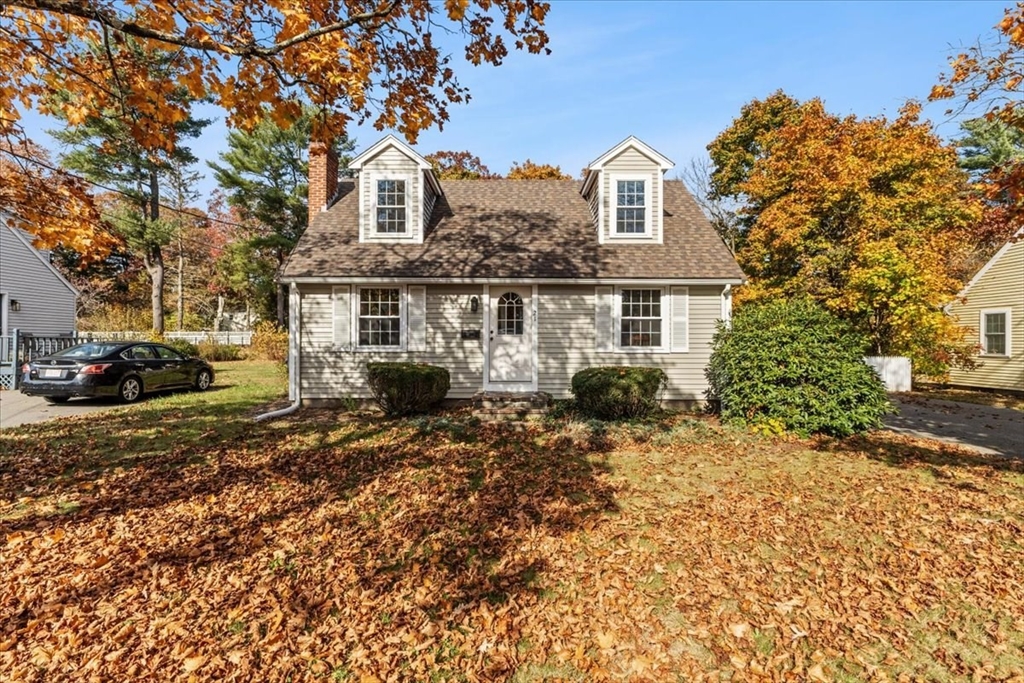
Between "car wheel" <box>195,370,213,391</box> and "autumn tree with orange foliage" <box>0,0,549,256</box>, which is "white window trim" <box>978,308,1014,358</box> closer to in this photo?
"autumn tree with orange foliage" <box>0,0,549,256</box>

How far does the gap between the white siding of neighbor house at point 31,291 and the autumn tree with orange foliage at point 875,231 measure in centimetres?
2817

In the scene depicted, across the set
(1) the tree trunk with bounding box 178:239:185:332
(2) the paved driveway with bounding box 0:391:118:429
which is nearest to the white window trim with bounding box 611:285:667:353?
(2) the paved driveway with bounding box 0:391:118:429

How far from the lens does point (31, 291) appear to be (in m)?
19.3

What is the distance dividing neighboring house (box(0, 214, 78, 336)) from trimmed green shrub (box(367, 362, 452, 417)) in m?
17.1

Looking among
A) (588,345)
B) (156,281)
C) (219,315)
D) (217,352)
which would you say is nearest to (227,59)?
(588,345)

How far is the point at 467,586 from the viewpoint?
12.8ft

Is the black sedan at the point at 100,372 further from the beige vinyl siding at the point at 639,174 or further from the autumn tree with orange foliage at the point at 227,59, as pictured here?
the beige vinyl siding at the point at 639,174

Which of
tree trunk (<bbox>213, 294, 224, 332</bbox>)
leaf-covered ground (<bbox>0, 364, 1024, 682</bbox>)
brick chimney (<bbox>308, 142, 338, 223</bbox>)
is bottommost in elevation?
leaf-covered ground (<bbox>0, 364, 1024, 682</bbox>)

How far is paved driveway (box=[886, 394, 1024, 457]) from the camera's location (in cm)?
805

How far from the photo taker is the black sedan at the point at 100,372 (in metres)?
10.9

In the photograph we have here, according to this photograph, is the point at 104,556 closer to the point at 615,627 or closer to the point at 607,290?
the point at 615,627

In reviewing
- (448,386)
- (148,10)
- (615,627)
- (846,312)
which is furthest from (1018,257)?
(148,10)

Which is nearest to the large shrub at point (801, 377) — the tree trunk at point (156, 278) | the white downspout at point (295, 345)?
the white downspout at point (295, 345)

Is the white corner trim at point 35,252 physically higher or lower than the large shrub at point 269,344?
higher
